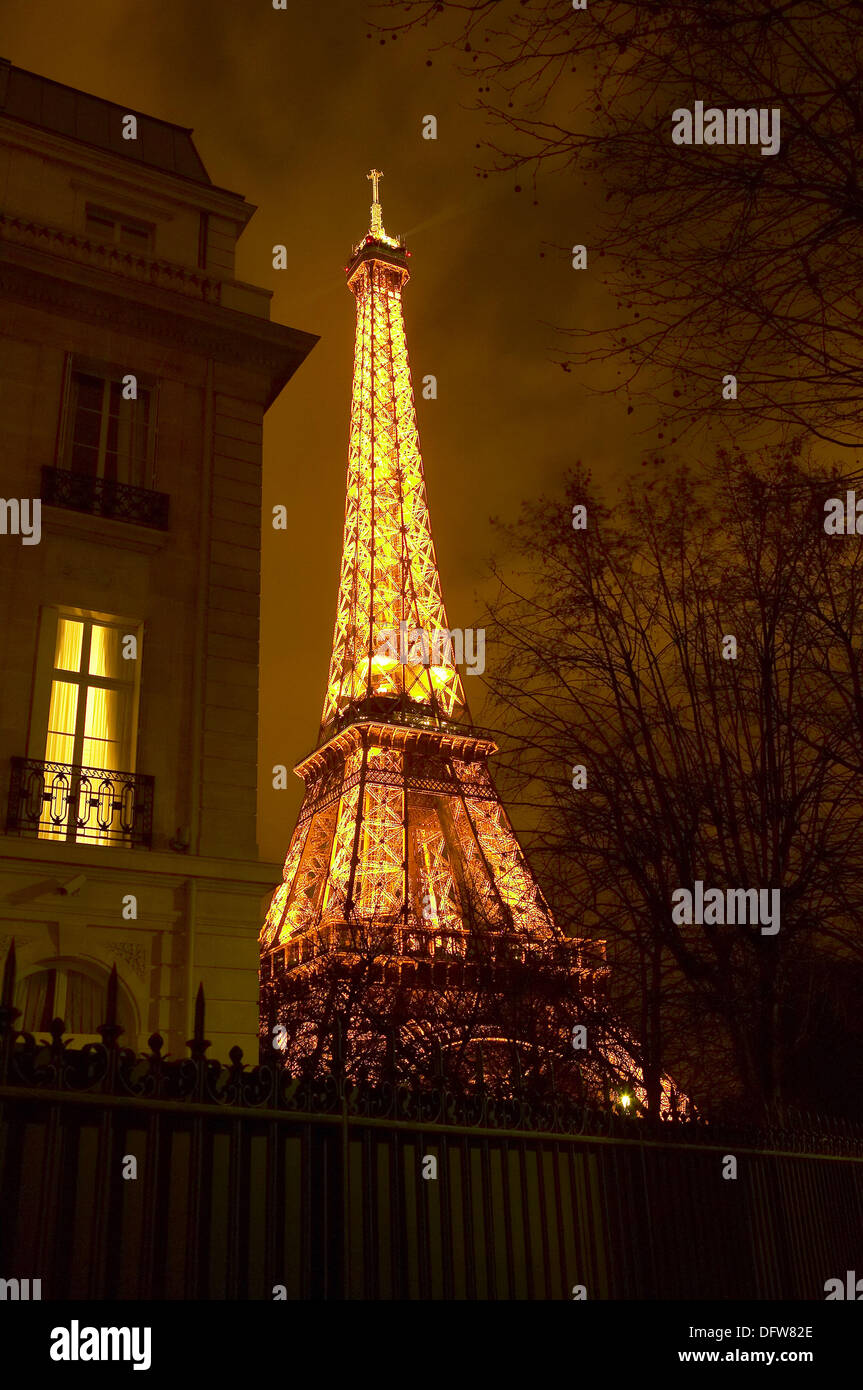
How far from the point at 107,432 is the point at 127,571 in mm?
2002

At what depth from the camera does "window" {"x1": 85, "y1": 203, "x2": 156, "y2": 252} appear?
50.8ft

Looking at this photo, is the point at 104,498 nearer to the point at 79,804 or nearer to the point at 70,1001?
the point at 79,804

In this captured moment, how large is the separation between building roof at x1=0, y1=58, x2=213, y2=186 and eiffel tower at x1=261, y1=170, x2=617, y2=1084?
13564 millimetres

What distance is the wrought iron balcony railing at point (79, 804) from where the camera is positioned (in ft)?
38.8

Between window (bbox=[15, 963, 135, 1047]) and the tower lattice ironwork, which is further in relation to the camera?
the tower lattice ironwork

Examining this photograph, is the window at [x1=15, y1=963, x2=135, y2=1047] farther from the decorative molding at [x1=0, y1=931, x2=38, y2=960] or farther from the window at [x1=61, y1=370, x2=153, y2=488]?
the window at [x1=61, y1=370, x2=153, y2=488]

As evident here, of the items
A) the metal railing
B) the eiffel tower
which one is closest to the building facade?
the metal railing

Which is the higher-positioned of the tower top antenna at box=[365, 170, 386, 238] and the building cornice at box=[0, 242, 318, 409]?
the tower top antenna at box=[365, 170, 386, 238]

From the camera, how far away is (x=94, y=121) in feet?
53.3

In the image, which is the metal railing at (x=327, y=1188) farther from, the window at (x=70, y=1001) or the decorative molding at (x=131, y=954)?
the decorative molding at (x=131, y=954)

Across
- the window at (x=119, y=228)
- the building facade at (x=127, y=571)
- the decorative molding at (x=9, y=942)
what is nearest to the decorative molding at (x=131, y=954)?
the building facade at (x=127, y=571)
